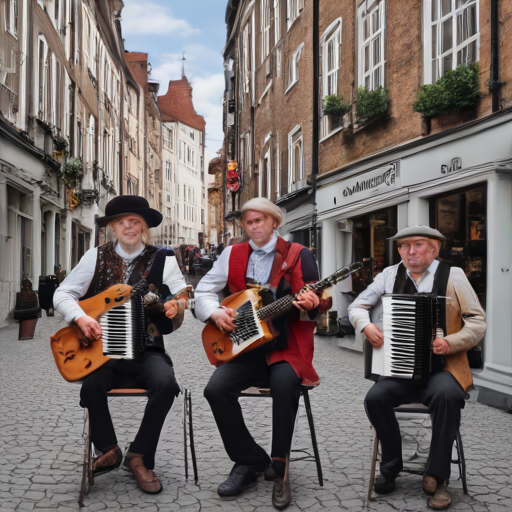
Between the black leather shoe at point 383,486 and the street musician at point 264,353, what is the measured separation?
20.8 inches

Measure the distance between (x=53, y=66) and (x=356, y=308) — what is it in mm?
18058

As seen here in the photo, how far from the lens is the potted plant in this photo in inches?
495

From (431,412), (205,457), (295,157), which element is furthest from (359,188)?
(431,412)

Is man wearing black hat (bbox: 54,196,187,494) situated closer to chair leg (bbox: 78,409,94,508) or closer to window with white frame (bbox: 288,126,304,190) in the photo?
chair leg (bbox: 78,409,94,508)

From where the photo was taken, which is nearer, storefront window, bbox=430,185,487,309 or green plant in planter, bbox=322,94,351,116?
storefront window, bbox=430,185,487,309

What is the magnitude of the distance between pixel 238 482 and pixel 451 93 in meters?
7.10

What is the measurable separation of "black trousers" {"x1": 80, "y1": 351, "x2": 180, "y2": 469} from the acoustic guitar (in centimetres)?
34

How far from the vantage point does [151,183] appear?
56375mm

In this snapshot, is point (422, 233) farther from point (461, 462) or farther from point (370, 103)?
point (370, 103)

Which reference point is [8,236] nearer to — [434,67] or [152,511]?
[434,67]

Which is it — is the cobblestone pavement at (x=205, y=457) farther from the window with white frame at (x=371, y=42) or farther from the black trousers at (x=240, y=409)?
the window with white frame at (x=371, y=42)

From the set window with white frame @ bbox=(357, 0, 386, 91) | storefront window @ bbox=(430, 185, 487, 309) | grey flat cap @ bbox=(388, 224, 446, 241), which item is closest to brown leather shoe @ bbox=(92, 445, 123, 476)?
grey flat cap @ bbox=(388, 224, 446, 241)

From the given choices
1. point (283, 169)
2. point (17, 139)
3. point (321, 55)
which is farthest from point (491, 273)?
point (283, 169)

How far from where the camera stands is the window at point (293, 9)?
62.0ft
